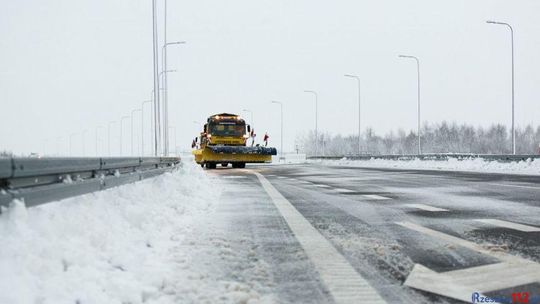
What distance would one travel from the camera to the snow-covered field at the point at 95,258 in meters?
3.59

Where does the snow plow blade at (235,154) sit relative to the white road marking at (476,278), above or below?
above

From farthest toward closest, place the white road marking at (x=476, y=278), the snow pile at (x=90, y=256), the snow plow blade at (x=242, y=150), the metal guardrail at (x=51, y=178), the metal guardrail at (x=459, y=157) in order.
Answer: the snow plow blade at (x=242, y=150) < the metal guardrail at (x=459, y=157) < the metal guardrail at (x=51, y=178) < the white road marking at (x=476, y=278) < the snow pile at (x=90, y=256)

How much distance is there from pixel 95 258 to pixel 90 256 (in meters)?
0.11

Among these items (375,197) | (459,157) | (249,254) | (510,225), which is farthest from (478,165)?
(249,254)

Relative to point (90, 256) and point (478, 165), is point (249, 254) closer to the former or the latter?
point (90, 256)

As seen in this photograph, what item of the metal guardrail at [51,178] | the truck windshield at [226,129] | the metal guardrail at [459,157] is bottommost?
the metal guardrail at [459,157]

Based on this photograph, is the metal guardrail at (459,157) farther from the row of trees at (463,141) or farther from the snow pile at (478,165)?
the row of trees at (463,141)

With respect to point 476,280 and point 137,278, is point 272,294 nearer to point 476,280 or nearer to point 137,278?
point 137,278

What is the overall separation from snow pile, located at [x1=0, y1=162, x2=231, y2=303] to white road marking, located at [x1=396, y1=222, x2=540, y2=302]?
1.58m

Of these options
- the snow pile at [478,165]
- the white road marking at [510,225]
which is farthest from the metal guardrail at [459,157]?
the white road marking at [510,225]

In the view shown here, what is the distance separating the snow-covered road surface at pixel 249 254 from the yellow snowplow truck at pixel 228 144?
27534 millimetres

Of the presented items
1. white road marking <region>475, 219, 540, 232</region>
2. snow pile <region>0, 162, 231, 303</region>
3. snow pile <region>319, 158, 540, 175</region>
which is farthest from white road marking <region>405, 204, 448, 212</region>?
snow pile <region>319, 158, 540, 175</region>

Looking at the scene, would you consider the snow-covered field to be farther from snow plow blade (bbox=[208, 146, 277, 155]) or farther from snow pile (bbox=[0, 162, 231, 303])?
snow plow blade (bbox=[208, 146, 277, 155])

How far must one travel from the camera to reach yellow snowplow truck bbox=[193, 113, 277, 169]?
122 feet
